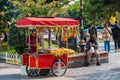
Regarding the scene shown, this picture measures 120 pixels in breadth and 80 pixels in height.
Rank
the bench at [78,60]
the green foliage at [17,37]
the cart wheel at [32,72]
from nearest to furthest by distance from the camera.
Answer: the cart wheel at [32,72], the bench at [78,60], the green foliage at [17,37]

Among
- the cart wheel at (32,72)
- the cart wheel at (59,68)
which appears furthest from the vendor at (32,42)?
the cart wheel at (59,68)

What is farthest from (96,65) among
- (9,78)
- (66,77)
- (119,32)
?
(119,32)

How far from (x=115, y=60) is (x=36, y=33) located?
587 centimetres

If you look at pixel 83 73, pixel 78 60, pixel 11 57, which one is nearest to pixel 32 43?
pixel 83 73

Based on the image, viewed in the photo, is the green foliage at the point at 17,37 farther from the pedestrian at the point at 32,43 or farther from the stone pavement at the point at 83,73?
the pedestrian at the point at 32,43

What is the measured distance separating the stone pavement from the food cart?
1.09 ft

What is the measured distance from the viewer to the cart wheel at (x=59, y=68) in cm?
1558

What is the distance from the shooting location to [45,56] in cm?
1534

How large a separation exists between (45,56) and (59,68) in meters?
0.74

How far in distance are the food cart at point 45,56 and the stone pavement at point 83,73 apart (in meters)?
0.33

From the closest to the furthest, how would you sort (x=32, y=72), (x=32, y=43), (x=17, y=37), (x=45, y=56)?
(x=45, y=56), (x=32, y=72), (x=32, y=43), (x=17, y=37)

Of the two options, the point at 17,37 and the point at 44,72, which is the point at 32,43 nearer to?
the point at 44,72

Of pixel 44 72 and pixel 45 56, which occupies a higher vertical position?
pixel 45 56

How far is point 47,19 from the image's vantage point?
15641mm
